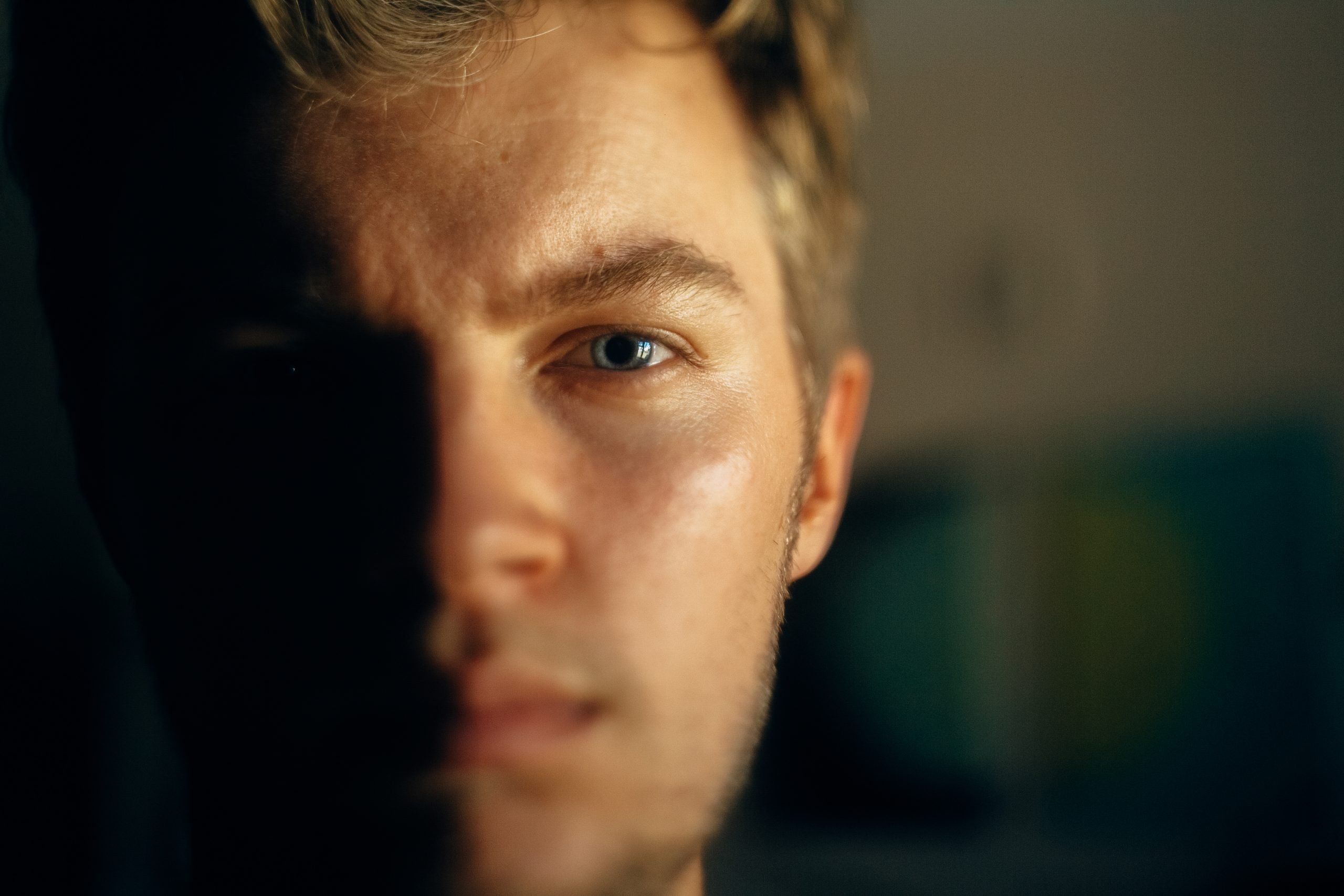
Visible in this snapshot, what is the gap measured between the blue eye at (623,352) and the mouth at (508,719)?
193 mm

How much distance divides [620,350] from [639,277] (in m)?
0.06

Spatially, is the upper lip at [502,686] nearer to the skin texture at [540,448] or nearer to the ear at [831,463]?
the skin texture at [540,448]

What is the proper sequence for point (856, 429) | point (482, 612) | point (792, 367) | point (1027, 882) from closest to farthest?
1. point (482, 612)
2. point (792, 367)
3. point (856, 429)
4. point (1027, 882)

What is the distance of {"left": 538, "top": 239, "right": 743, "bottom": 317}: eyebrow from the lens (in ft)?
1.41

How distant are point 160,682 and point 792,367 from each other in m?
0.43

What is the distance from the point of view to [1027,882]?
110cm

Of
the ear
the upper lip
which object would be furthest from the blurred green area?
the upper lip

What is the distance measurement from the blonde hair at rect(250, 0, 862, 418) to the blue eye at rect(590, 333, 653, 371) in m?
0.11

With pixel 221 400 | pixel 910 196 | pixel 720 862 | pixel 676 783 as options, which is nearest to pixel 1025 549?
pixel 910 196

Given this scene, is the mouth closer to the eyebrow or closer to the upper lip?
the upper lip

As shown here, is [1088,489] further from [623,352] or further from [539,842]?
[539,842]

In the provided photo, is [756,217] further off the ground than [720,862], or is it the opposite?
[756,217]

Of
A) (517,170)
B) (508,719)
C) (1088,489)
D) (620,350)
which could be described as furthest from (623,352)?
(1088,489)

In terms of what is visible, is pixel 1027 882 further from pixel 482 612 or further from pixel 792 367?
pixel 482 612
